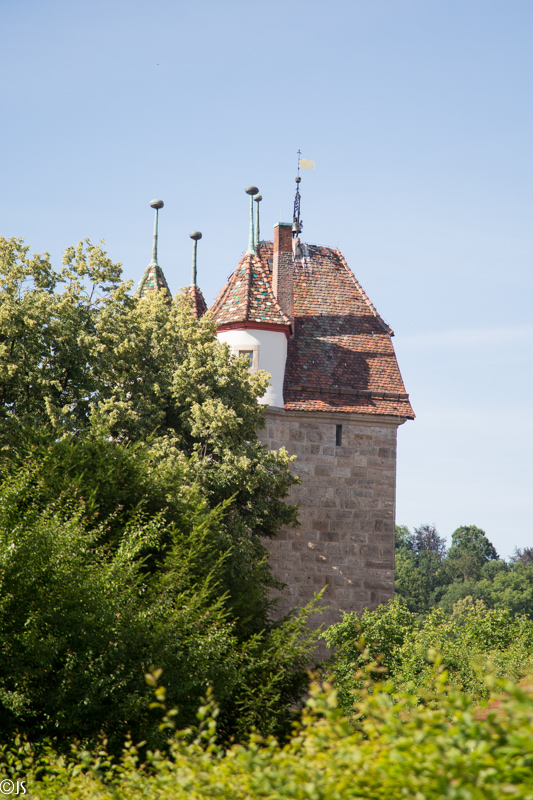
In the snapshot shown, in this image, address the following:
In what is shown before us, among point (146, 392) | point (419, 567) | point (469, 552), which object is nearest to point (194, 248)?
point (146, 392)

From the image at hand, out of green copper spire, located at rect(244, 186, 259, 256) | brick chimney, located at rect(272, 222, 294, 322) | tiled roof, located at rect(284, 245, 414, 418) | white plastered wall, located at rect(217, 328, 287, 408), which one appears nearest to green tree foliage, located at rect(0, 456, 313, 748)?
white plastered wall, located at rect(217, 328, 287, 408)

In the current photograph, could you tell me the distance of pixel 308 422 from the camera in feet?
94.2

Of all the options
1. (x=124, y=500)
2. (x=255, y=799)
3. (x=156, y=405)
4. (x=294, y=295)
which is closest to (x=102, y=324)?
(x=156, y=405)

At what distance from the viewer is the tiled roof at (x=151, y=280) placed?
3070 cm

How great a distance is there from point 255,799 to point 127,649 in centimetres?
821

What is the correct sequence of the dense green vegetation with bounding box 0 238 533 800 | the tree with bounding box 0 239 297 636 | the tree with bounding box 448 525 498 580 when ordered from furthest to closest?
the tree with bounding box 448 525 498 580 < the tree with bounding box 0 239 297 636 < the dense green vegetation with bounding box 0 238 533 800

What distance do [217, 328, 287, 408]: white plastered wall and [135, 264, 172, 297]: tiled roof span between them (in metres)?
3.31

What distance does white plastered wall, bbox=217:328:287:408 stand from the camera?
2842cm

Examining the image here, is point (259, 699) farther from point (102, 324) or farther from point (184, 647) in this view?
point (102, 324)

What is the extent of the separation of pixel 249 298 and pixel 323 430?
15.4 feet

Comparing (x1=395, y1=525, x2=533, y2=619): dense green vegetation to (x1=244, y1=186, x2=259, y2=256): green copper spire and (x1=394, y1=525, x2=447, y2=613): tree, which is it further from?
(x1=244, y1=186, x2=259, y2=256): green copper spire

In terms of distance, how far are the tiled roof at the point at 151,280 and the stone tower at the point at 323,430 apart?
7.09 feet

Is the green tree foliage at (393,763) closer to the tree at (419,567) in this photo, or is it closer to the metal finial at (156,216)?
the metal finial at (156,216)

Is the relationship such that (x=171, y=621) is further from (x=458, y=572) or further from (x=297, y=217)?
(x=458, y=572)
